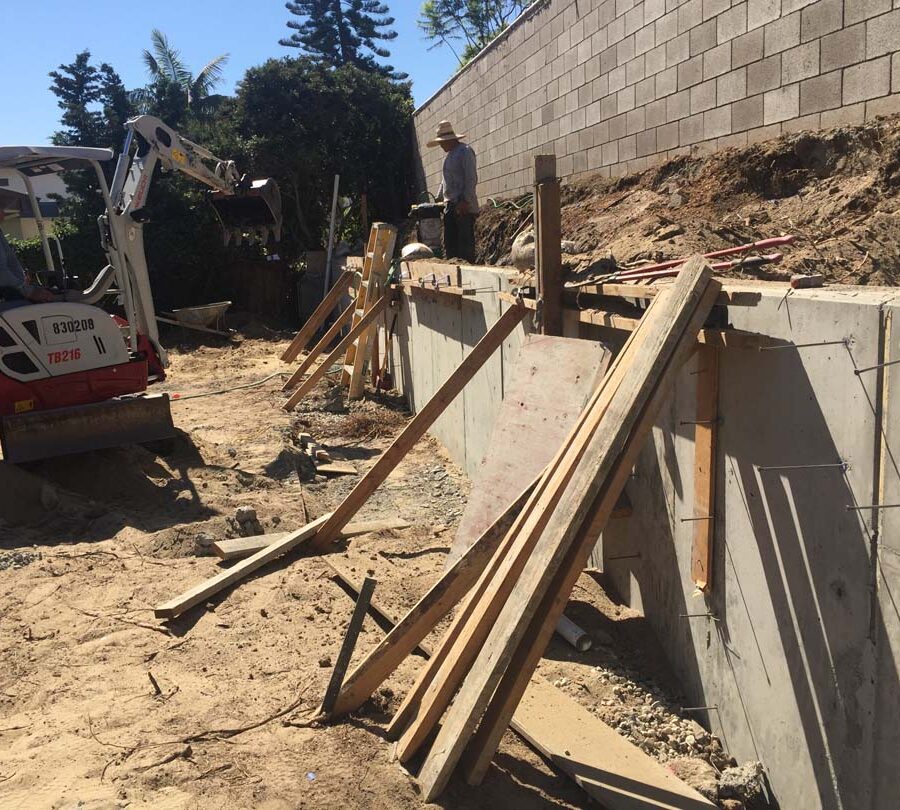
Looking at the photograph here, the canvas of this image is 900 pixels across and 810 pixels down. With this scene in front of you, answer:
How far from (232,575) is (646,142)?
6044 mm

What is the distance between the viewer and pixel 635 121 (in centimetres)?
827

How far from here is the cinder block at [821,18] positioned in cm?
539

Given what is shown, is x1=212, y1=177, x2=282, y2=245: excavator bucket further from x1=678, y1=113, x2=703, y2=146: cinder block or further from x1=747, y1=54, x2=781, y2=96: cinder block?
x1=747, y1=54, x2=781, y2=96: cinder block

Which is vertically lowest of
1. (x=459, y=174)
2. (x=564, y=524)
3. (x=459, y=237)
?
(x=564, y=524)

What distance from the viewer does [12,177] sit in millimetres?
7668

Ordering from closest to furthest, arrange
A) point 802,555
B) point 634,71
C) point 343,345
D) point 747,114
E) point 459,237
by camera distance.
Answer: point 802,555 < point 747,114 < point 634,71 < point 459,237 < point 343,345

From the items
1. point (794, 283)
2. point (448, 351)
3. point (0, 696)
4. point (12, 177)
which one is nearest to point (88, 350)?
point (12, 177)

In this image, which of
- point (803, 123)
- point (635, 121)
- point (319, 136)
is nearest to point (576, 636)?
point (803, 123)

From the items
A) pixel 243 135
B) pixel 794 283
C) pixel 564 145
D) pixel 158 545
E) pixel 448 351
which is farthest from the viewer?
pixel 243 135

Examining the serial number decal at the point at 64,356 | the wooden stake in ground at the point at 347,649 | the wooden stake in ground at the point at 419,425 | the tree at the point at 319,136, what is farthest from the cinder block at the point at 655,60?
the tree at the point at 319,136

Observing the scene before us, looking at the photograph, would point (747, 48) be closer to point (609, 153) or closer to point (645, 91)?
point (645, 91)

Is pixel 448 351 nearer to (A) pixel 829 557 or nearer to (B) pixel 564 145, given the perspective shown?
(B) pixel 564 145

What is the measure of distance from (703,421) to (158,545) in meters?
4.09

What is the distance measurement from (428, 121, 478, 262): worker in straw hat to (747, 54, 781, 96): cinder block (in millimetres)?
3148
